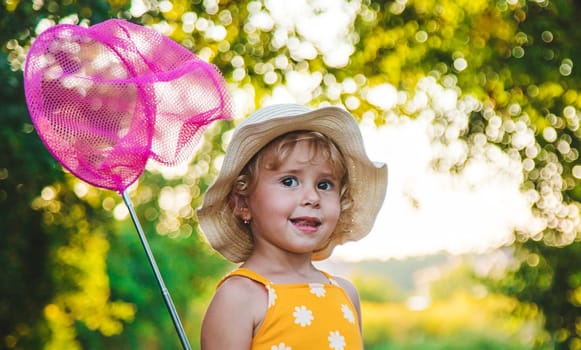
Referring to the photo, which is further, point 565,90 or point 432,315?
point 432,315

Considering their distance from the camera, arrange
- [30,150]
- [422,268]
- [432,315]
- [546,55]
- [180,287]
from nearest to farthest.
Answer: [30,150]
[546,55]
[180,287]
[432,315]
[422,268]

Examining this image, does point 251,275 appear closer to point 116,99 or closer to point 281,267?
point 281,267

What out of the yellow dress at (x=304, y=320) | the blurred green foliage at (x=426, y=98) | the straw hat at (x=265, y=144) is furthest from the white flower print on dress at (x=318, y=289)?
the blurred green foliage at (x=426, y=98)

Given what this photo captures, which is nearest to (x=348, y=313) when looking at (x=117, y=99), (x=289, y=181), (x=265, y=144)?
(x=289, y=181)

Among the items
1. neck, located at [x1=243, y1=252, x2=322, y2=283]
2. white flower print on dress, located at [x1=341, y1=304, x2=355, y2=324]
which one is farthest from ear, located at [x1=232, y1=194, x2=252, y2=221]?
white flower print on dress, located at [x1=341, y1=304, x2=355, y2=324]

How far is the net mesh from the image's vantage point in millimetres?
2254

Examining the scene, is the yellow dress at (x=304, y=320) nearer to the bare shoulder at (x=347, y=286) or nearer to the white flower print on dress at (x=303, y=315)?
the white flower print on dress at (x=303, y=315)

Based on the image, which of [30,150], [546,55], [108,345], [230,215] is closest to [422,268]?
[108,345]

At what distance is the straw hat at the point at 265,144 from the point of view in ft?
7.68

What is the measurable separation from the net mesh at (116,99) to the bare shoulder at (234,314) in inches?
13.8

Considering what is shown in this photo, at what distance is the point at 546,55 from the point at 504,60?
0.30 metres

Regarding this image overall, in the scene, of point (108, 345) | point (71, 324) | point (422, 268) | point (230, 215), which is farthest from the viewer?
point (422, 268)

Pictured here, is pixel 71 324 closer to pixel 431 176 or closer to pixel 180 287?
pixel 431 176

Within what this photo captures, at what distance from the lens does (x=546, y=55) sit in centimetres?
604
